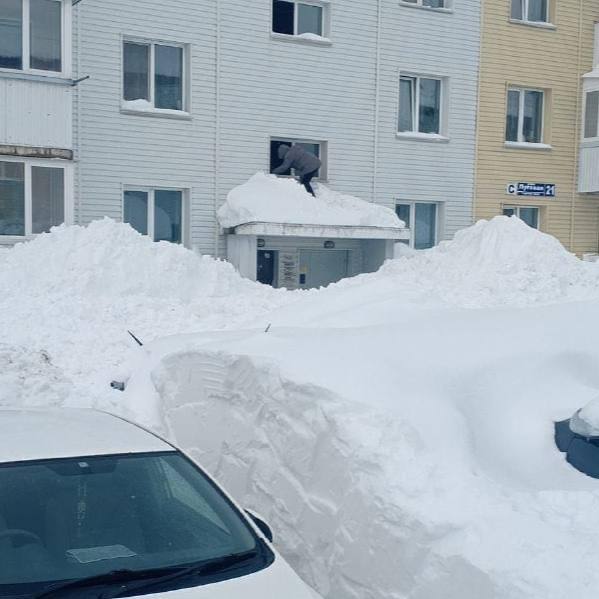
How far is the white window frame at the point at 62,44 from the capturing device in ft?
51.5

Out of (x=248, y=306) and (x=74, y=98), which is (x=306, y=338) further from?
(x=74, y=98)

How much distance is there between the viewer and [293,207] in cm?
1816

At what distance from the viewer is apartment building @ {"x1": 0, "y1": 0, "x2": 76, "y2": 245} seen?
50.9 feet

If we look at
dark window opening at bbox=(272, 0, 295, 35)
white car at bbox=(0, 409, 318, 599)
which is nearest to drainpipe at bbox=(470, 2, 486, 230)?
dark window opening at bbox=(272, 0, 295, 35)

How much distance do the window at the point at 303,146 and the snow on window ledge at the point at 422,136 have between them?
1.93 meters

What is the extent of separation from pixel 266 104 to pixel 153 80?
2472mm

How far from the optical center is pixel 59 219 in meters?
16.4

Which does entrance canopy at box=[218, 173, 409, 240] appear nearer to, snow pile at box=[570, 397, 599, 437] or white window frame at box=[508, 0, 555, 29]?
white window frame at box=[508, 0, 555, 29]

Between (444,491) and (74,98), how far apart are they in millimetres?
14103

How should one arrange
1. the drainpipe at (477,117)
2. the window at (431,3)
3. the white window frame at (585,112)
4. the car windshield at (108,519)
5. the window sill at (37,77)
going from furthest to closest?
the white window frame at (585,112), the drainpipe at (477,117), the window at (431,3), the window sill at (37,77), the car windshield at (108,519)

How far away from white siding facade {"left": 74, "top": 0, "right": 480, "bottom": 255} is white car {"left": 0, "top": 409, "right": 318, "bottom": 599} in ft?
45.2

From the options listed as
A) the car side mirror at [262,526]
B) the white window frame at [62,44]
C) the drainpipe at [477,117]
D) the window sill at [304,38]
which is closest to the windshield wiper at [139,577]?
the car side mirror at [262,526]

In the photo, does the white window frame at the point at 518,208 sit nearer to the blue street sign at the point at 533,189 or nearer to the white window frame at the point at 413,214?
the blue street sign at the point at 533,189

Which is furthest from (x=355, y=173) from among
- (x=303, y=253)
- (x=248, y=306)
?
(x=248, y=306)
